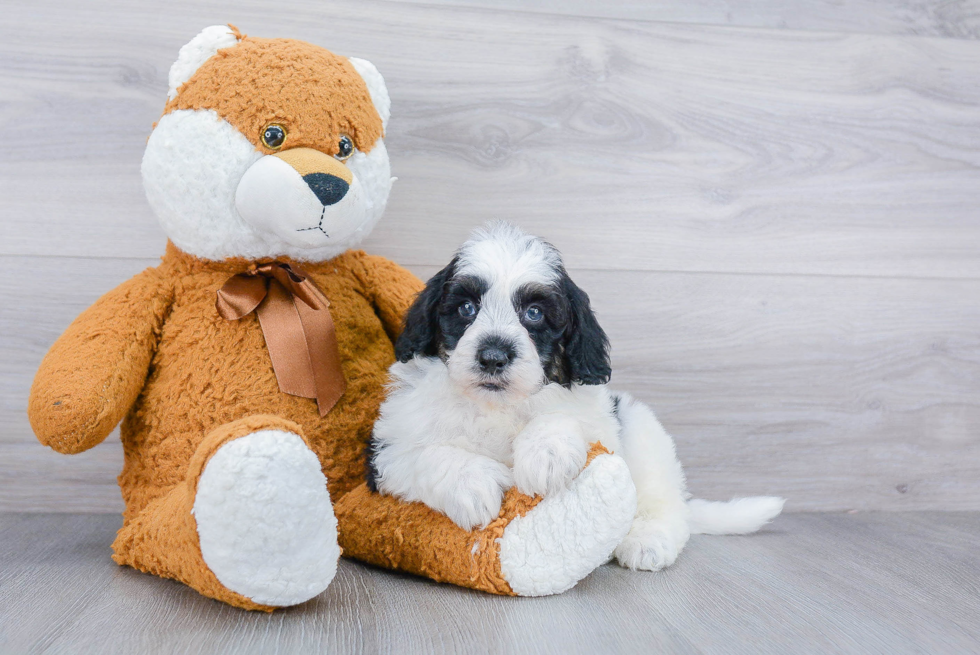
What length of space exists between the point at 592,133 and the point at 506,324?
0.83 meters

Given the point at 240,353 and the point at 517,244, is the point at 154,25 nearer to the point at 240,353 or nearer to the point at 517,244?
the point at 240,353

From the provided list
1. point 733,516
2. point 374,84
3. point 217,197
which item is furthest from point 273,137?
point 733,516

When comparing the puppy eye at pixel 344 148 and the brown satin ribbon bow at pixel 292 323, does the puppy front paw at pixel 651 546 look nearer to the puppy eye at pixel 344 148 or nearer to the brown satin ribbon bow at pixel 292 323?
the brown satin ribbon bow at pixel 292 323

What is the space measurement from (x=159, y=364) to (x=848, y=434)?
172 centimetres

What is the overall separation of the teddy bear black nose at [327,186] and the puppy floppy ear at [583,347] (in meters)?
0.42

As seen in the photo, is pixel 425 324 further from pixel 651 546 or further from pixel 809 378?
pixel 809 378

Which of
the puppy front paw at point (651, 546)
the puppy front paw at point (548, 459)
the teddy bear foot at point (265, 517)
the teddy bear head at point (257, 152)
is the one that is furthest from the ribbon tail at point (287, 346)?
the puppy front paw at point (651, 546)

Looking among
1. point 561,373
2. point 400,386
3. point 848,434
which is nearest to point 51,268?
point 400,386

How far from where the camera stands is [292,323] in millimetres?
1396

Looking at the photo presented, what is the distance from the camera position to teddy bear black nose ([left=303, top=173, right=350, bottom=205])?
1.28m

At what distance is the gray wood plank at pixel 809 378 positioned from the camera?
6.43ft

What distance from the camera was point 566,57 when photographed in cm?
189

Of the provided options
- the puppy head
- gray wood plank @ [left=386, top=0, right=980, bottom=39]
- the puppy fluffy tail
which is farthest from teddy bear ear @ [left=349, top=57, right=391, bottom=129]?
the puppy fluffy tail

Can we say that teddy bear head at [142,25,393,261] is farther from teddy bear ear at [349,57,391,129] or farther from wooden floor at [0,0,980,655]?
wooden floor at [0,0,980,655]
